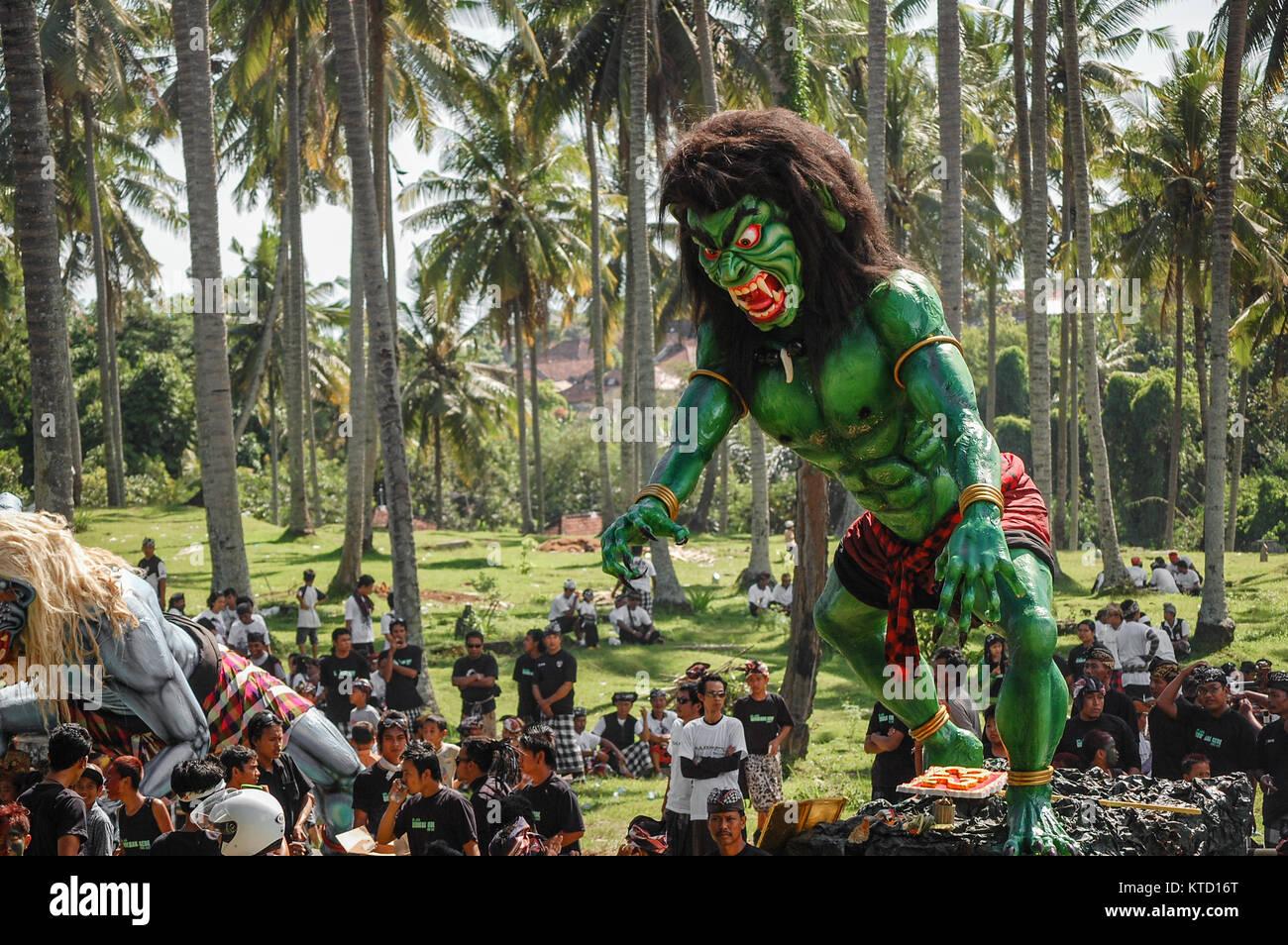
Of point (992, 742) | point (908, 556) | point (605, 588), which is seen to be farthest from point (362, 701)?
point (605, 588)

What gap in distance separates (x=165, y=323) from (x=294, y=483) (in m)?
15.7

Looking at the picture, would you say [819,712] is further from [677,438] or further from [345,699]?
[677,438]

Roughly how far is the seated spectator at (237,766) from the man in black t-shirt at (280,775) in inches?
30.8

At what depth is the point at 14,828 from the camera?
6941 mm

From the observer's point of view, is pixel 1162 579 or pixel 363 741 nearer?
pixel 363 741

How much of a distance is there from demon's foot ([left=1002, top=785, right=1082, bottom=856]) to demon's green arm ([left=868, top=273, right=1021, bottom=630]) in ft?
2.34

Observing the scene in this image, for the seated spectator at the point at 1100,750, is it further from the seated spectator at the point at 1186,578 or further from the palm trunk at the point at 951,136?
the seated spectator at the point at 1186,578

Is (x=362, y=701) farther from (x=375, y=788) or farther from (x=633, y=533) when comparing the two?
(x=633, y=533)

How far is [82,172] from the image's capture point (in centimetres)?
3172

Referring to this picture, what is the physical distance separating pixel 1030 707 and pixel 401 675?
8.80 m

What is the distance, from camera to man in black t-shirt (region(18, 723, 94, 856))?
20.1 ft

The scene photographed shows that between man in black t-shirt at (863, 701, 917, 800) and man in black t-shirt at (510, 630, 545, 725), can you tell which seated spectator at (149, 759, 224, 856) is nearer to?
man in black t-shirt at (863, 701, 917, 800)

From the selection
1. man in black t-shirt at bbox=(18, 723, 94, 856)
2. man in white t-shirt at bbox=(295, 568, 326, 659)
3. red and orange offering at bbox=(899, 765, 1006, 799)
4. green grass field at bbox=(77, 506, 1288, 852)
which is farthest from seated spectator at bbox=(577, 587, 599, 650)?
red and orange offering at bbox=(899, 765, 1006, 799)

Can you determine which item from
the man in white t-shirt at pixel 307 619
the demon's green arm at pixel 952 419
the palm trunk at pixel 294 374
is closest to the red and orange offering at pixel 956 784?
the demon's green arm at pixel 952 419
